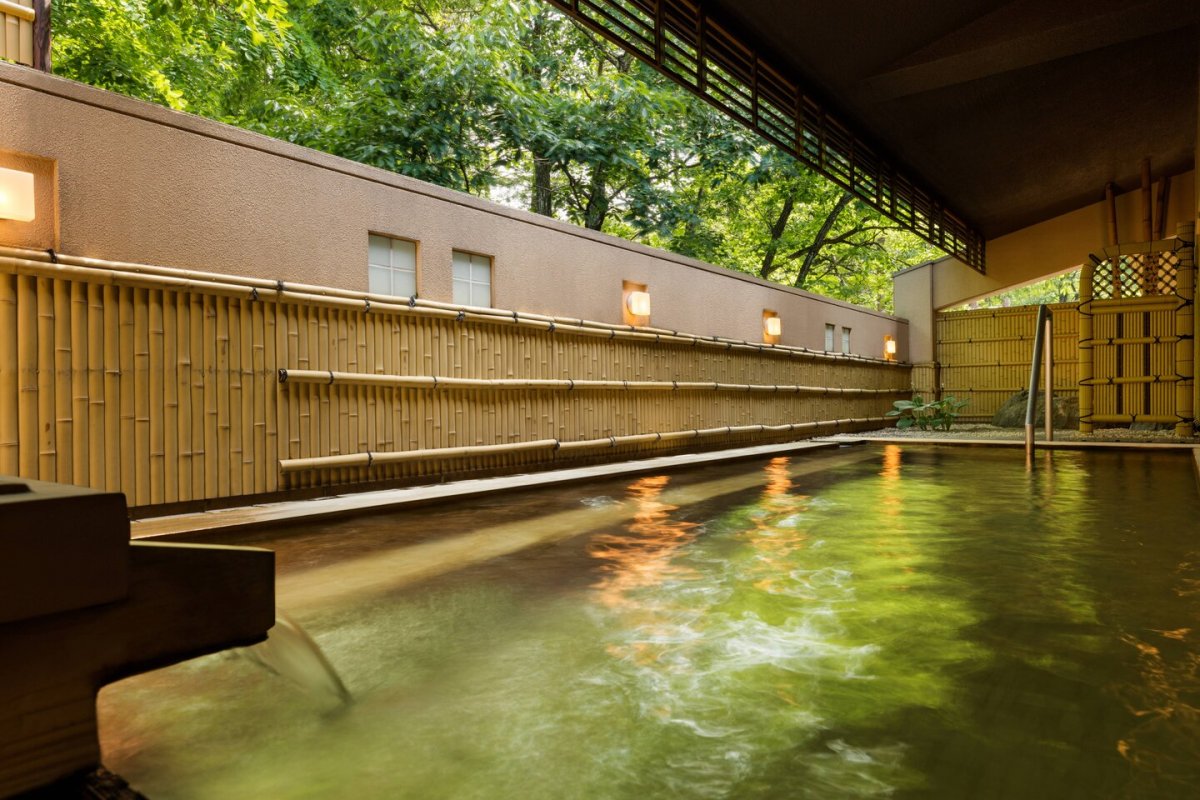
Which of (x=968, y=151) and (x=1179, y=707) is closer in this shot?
(x=1179, y=707)

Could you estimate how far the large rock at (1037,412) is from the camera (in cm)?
1339

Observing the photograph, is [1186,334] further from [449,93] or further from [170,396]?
[170,396]

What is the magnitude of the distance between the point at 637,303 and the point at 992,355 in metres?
10.4

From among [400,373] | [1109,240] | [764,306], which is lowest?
[400,373]

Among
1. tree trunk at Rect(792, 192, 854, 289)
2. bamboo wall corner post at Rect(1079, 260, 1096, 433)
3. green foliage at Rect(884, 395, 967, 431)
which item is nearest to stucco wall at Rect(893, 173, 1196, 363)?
green foliage at Rect(884, 395, 967, 431)

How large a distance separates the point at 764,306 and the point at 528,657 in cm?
935

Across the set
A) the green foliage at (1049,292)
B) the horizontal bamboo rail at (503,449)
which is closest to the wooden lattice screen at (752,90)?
the horizontal bamboo rail at (503,449)

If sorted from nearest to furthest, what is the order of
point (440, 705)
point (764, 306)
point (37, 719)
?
point (37, 719) → point (440, 705) → point (764, 306)

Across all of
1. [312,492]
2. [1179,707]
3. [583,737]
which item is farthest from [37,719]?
[312,492]

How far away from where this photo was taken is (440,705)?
1.70 meters

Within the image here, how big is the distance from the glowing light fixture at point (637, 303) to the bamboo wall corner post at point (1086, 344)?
6809 mm

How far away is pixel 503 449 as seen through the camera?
6.36 meters

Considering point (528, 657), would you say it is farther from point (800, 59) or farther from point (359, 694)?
point (800, 59)

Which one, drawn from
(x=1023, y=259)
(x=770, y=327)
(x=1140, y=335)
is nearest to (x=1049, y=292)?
(x=1023, y=259)
